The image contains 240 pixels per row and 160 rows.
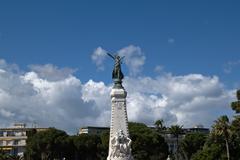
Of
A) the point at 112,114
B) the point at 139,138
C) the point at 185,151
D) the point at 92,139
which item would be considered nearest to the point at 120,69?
the point at 112,114

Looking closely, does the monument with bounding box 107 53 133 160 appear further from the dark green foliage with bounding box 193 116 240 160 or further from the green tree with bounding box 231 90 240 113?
the dark green foliage with bounding box 193 116 240 160

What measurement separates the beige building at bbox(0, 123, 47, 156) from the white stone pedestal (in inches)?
2990

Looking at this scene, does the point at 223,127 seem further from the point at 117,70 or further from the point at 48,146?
the point at 48,146

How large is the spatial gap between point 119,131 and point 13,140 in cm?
8139

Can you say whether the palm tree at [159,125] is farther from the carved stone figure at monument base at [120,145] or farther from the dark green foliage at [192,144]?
the carved stone figure at monument base at [120,145]

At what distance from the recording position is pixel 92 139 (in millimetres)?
109125

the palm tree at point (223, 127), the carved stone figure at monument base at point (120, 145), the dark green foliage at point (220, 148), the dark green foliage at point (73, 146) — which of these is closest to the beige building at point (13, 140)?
the dark green foliage at point (73, 146)

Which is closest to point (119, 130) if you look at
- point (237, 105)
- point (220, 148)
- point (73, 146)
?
point (237, 105)

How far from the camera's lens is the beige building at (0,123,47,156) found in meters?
134

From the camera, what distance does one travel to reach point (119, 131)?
5947 cm

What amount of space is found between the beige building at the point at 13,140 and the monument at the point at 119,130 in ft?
249

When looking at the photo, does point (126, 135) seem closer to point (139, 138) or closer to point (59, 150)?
point (139, 138)

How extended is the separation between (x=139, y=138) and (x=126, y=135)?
3818 cm

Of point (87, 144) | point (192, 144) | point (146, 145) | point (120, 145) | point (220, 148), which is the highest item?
point (87, 144)
